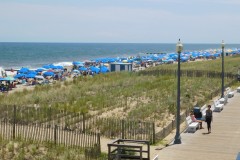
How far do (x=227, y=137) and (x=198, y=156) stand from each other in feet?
11.5

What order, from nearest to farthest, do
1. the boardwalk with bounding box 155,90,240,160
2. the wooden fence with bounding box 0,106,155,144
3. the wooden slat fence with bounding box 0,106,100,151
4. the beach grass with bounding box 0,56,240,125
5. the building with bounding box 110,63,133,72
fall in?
the boardwalk with bounding box 155,90,240,160 < the wooden slat fence with bounding box 0,106,100,151 < the wooden fence with bounding box 0,106,155,144 < the beach grass with bounding box 0,56,240,125 < the building with bounding box 110,63,133,72

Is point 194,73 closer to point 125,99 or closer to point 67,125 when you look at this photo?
point 125,99

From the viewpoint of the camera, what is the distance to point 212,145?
1598 centimetres

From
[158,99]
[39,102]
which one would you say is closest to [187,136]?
A: [158,99]

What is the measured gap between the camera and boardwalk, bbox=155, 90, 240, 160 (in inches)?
568

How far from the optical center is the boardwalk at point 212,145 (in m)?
14.4

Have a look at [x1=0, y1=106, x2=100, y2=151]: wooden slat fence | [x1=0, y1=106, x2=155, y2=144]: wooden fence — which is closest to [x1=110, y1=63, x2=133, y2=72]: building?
[x1=0, y1=106, x2=155, y2=144]: wooden fence

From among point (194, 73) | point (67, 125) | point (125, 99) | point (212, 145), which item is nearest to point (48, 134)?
point (67, 125)

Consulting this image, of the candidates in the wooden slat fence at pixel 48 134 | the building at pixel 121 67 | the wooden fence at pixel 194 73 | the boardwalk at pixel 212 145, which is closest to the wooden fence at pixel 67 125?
the wooden slat fence at pixel 48 134

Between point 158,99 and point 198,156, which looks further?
point 158,99

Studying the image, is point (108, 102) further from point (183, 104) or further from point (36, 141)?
point (36, 141)

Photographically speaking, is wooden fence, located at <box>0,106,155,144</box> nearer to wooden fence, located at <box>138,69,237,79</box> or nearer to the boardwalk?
the boardwalk

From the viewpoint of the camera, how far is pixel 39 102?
2695 cm

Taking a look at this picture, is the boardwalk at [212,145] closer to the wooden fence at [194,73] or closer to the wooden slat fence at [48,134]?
the wooden slat fence at [48,134]
